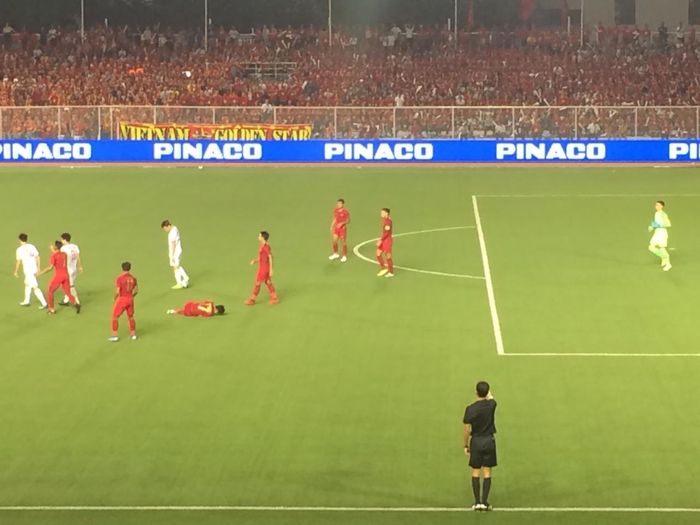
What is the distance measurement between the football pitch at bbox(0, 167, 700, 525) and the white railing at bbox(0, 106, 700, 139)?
18.0 metres

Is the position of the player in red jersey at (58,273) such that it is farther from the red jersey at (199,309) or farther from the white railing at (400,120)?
the white railing at (400,120)

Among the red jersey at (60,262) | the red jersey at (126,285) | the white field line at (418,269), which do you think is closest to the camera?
the red jersey at (126,285)

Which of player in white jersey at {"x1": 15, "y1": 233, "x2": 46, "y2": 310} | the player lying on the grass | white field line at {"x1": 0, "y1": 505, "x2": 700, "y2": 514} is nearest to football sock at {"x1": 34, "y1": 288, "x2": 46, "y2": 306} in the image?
player in white jersey at {"x1": 15, "y1": 233, "x2": 46, "y2": 310}

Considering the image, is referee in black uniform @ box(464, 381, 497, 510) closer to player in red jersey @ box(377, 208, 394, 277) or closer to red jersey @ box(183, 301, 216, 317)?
red jersey @ box(183, 301, 216, 317)

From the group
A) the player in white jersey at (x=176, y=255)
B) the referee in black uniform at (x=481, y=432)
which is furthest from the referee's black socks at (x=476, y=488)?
the player in white jersey at (x=176, y=255)

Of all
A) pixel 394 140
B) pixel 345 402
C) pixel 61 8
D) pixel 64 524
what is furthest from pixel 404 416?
pixel 61 8

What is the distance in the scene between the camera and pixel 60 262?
2831cm

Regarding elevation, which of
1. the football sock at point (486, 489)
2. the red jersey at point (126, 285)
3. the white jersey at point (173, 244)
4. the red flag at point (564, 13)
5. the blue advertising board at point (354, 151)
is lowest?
the football sock at point (486, 489)

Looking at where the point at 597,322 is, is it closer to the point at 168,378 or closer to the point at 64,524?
the point at 168,378

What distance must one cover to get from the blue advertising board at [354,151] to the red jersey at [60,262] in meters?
33.7

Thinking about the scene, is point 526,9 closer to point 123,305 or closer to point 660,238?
point 660,238

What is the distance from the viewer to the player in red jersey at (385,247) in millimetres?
32250

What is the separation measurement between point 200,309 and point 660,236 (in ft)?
38.9

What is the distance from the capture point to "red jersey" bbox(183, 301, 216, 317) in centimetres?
2866
